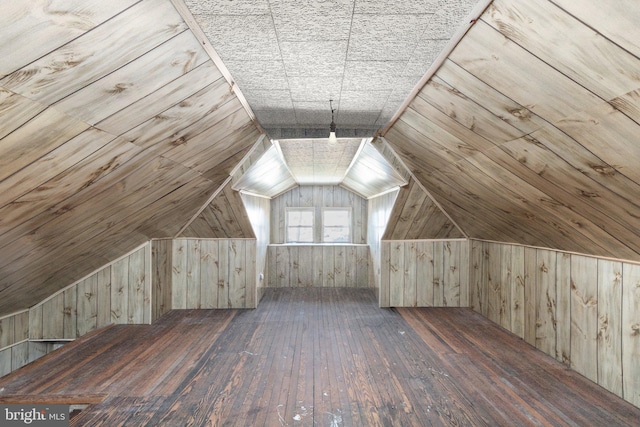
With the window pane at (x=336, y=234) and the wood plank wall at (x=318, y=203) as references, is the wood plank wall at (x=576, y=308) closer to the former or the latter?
the wood plank wall at (x=318, y=203)

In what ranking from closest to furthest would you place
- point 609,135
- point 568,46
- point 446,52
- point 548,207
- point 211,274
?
point 568,46 → point 609,135 → point 446,52 → point 548,207 → point 211,274

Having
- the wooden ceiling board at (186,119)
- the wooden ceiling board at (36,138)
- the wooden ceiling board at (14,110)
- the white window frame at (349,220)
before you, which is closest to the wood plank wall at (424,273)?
the white window frame at (349,220)

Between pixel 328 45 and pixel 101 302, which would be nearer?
pixel 328 45

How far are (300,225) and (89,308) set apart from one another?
169 inches

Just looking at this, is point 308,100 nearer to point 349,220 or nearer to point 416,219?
point 416,219

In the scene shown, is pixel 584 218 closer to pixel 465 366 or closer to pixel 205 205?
pixel 465 366

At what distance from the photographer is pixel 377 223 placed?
640 cm

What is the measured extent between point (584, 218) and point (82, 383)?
Result: 4088mm

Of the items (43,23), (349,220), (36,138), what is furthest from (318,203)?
(43,23)

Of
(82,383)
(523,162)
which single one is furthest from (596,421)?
(82,383)

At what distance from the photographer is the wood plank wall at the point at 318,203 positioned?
311 inches

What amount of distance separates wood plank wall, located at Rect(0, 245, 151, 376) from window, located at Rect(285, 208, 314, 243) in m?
3.63

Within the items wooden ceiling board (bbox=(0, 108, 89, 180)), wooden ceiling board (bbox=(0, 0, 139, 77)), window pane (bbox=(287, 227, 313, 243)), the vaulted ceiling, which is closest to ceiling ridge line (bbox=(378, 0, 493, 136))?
the vaulted ceiling

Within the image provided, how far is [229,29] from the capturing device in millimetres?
1809
